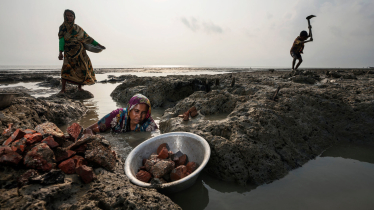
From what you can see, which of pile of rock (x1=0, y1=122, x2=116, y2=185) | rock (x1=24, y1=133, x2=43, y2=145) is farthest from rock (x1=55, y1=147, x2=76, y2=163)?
rock (x1=24, y1=133, x2=43, y2=145)

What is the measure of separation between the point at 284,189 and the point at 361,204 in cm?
68

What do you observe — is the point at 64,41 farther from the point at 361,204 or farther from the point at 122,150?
the point at 361,204

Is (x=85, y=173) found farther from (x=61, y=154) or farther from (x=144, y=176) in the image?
(x=144, y=176)

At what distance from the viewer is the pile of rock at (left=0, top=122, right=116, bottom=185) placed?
1475 millimetres

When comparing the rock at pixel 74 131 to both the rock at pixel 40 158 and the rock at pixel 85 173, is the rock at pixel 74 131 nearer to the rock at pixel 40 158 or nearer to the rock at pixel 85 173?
the rock at pixel 40 158

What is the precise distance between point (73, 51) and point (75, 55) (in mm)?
145

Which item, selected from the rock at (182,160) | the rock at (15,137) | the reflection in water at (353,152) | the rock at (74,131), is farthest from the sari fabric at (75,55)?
the reflection in water at (353,152)

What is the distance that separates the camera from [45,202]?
48.6 inches

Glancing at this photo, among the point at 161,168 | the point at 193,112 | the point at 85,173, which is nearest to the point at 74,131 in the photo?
the point at 85,173

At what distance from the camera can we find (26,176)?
53.8 inches

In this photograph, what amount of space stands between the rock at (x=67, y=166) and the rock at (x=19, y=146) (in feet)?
1.12

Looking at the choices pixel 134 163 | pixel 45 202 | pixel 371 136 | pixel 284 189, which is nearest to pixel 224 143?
pixel 284 189

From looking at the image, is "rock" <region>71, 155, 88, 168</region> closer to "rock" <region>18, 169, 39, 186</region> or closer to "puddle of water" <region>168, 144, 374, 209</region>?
"rock" <region>18, 169, 39, 186</region>

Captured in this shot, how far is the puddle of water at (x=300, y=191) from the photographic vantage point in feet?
5.80
